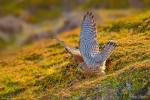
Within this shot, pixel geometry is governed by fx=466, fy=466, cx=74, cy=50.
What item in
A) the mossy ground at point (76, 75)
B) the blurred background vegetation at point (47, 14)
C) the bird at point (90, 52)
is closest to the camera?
the mossy ground at point (76, 75)

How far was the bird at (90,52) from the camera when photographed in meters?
10.5

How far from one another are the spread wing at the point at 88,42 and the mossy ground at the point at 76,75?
1.62ft

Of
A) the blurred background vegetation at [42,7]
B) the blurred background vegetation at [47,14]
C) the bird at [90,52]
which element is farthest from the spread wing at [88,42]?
the blurred background vegetation at [42,7]

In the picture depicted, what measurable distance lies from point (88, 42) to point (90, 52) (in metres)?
0.42

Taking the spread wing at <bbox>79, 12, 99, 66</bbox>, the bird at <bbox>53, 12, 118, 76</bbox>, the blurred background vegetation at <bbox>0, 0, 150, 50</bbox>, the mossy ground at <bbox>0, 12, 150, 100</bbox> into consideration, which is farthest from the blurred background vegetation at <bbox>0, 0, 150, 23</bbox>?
the bird at <bbox>53, 12, 118, 76</bbox>

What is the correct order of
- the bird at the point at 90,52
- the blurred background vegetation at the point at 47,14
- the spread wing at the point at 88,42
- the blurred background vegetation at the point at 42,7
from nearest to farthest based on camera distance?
the bird at the point at 90,52 → the spread wing at the point at 88,42 → the blurred background vegetation at the point at 47,14 → the blurred background vegetation at the point at 42,7

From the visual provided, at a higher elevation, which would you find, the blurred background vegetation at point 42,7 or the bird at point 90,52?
the blurred background vegetation at point 42,7

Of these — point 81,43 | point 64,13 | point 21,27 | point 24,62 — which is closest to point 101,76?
point 81,43

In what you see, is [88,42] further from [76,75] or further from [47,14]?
[47,14]

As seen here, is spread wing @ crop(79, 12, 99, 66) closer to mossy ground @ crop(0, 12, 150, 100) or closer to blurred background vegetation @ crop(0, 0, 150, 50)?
mossy ground @ crop(0, 12, 150, 100)

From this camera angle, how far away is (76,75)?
11469 millimetres

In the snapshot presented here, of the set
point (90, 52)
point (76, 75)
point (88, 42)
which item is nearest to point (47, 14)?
point (76, 75)

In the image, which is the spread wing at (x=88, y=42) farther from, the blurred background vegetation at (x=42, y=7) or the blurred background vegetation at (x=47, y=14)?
the blurred background vegetation at (x=42, y=7)

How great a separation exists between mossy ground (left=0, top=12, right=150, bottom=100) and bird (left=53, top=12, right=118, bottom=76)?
257 mm
